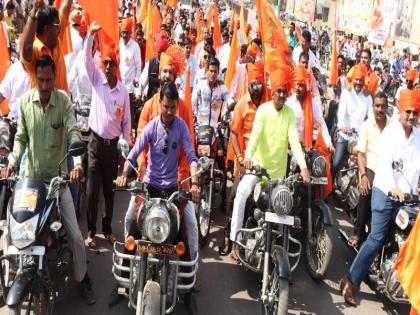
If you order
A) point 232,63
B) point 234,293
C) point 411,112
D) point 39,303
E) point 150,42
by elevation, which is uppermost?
point 150,42

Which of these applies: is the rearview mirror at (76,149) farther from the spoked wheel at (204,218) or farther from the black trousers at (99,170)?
the spoked wheel at (204,218)

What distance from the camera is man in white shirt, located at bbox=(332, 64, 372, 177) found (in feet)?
23.3

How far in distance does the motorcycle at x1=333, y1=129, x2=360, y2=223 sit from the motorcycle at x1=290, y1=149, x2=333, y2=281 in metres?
1.24

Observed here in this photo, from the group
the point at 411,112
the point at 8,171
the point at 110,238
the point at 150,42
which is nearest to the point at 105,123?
the point at 110,238

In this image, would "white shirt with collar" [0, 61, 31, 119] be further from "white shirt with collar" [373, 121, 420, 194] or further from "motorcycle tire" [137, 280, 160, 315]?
"white shirt with collar" [373, 121, 420, 194]

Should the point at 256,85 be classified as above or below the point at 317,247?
above

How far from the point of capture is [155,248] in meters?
3.55

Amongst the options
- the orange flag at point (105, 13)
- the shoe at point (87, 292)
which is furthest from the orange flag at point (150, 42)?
the shoe at point (87, 292)

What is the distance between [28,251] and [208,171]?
2839 millimetres

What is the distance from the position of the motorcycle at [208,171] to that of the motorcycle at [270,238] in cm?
84

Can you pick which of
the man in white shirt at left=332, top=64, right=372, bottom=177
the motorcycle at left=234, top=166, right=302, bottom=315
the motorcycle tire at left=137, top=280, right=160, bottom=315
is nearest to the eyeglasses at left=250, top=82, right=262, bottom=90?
the motorcycle at left=234, top=166, right=302, bottom=315

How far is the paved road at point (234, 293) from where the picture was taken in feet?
14.5

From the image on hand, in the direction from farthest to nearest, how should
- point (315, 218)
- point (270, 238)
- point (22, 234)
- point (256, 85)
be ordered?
point (256, 85) → point (315, 218) → point (270, 238) → point (22, 234)

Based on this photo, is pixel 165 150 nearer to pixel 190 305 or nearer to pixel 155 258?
pixel 155 258
